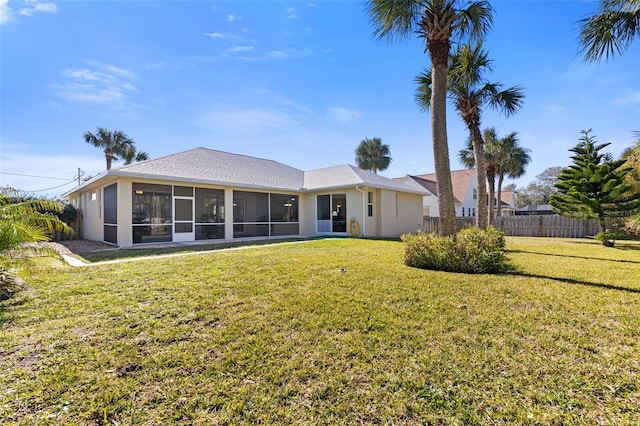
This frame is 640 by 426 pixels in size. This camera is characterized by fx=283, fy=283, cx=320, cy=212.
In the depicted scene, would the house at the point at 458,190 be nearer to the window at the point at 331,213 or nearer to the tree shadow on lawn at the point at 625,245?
the tree shadow on lawn at the point at 625,245

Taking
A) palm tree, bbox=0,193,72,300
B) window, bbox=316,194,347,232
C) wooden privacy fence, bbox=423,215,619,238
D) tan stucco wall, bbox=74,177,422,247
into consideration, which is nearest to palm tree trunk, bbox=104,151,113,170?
tan stucco wall, bbox=74,177,422,247

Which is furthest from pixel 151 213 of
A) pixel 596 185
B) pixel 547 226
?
pixel 547 226

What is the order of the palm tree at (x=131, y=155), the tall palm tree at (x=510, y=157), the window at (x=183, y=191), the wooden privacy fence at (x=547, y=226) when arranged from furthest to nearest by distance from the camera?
the palm tree at (x=131, y=155), the tall palm tree at (x=510, y=157), the wooden privacy fence at (x=547, y=226), the window at (x=183, y=191)

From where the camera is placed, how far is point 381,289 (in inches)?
198

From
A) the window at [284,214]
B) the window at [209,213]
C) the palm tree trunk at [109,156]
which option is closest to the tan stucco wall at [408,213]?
the window at [284,214]

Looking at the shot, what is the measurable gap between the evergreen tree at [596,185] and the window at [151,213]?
19.4m

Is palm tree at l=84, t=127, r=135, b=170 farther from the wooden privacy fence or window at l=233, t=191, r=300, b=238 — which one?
the wooden privacy fence

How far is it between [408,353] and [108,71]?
1666cm

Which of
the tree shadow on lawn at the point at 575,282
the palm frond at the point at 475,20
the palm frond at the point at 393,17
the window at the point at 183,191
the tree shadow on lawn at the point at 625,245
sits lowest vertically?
the tree shadow on lawn at the point at 625,245

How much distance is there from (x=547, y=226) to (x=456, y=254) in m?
17.4

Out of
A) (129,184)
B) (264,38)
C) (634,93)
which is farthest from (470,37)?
(129,184)

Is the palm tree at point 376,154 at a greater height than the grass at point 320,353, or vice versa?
the palm tree at point 376,154

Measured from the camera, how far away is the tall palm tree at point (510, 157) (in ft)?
79.1

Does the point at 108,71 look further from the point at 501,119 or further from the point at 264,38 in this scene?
the point at 501,119
